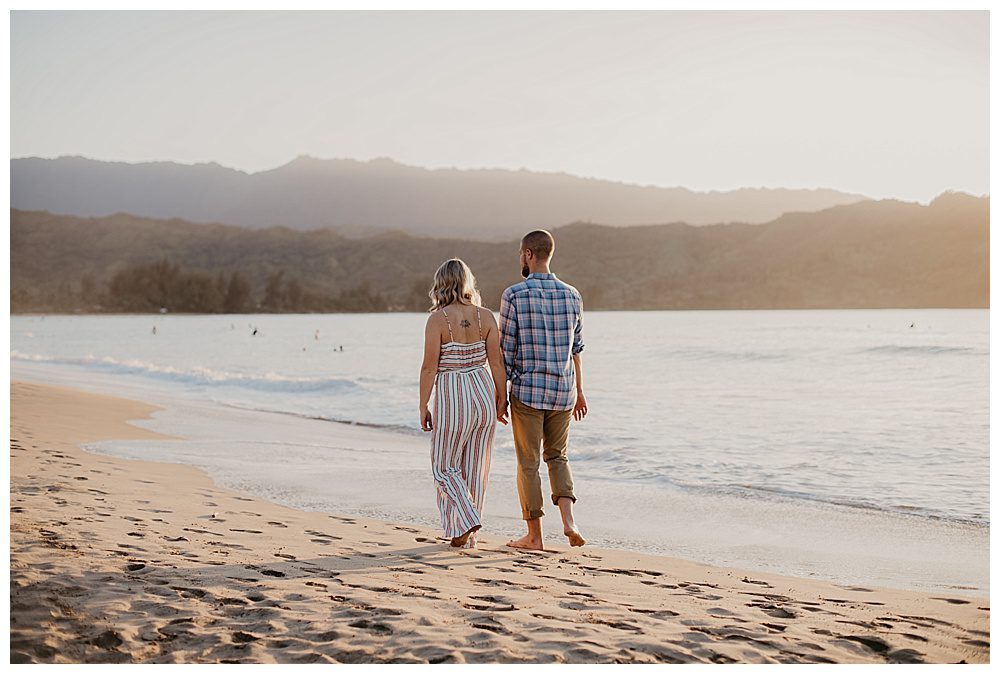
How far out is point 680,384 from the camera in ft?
78.4

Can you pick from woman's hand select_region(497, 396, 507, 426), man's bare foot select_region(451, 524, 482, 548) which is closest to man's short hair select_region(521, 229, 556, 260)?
woman's hand select_region(497, 396, 507, 426)

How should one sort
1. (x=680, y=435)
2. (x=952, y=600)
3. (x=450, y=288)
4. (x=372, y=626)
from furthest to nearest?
1. (x=680, y=435)
2. (x=450, y=288)
3. (x=952, y=600)
4. (x=372, y=626)

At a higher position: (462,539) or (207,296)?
(207,296)

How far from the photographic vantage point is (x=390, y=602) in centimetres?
411

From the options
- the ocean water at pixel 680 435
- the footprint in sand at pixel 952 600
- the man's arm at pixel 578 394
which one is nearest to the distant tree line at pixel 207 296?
the ocean water at pixel 680 435

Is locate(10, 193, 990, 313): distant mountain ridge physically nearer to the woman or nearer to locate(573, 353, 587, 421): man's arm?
locate(573, 353, 587, 421): man's arm

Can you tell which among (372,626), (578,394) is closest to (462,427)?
(578,394)

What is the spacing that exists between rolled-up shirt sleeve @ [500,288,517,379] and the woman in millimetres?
80

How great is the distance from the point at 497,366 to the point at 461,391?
265 millimetres

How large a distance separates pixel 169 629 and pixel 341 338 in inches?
2098

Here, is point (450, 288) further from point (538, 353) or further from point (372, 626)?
point (372, 626)

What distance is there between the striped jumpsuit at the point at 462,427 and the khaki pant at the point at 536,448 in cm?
17

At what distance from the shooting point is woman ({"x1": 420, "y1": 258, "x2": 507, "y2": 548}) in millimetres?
5223
